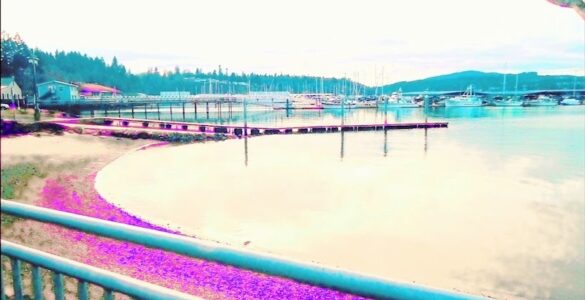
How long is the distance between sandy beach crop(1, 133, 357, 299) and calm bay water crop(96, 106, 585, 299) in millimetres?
1164

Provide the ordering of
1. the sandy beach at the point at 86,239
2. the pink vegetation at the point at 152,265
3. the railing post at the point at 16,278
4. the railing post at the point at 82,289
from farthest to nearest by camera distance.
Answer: the pink vegetation at the point at 152,265 < the sandy beach at the point at 86,239 < the railing post at the point at 16,278 < the railing post at the point at 82,289

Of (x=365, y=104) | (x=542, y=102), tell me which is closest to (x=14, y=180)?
(x=365, y=104)

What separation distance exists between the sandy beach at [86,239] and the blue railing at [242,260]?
0.23 metres

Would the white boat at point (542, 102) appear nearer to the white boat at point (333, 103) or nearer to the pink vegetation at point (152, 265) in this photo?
the white boat at point (333, 103)

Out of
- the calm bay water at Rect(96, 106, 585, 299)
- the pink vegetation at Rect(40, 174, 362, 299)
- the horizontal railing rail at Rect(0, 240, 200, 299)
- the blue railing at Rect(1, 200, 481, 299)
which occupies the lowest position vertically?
the calm bay water at Rect(96, 106, 585, 299)

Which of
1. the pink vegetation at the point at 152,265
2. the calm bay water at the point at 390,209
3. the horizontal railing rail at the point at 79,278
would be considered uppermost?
the horizontal railing rail at the point at 79,278

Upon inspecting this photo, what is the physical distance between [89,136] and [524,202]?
12.9 m

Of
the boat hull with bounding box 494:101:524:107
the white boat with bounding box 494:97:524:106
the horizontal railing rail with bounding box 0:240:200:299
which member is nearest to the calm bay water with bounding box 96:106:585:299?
the horizontal railing rail with bounding box 0:240:200:299

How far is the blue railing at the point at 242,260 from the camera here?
78 centimetres

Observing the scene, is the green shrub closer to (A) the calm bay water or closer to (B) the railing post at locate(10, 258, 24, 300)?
(B) the railing post at locate(10, 258, 24, 300)

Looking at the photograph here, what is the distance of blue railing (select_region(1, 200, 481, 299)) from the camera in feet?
2.57

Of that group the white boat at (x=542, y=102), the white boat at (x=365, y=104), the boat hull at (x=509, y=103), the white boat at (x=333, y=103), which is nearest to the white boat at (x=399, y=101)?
the white boat at (x=365, y=104)

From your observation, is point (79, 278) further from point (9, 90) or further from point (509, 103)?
point (509, 103)

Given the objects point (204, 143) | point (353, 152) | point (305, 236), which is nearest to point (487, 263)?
point (305, 236)
